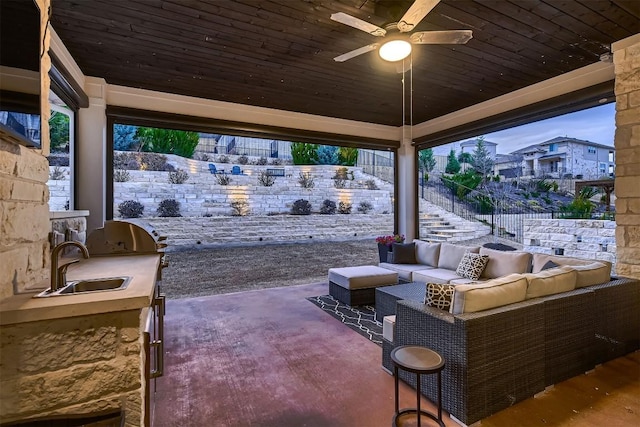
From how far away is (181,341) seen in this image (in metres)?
3.10

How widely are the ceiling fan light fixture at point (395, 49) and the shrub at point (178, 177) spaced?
6042 mm

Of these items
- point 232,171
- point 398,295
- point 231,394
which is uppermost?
point 232,171

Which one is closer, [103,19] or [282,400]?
[282,400]

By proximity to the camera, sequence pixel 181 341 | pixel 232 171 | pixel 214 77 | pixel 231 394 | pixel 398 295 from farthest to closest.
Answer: pixel 232 171 < pixel 214 77 < pixel 398 295 < pixel 181 341 < pixel 231 394

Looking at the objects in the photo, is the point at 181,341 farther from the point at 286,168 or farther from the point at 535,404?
the point at 286,168

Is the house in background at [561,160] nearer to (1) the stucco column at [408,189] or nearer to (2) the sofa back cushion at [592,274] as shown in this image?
(2) the sofa back cushion at [592,274]

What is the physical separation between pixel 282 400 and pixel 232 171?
6.84 meters

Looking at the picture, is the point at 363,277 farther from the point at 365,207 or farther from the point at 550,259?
the point at 365,207

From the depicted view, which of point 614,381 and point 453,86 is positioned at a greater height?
point 453,86

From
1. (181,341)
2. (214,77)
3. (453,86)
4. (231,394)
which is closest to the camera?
(231,394)

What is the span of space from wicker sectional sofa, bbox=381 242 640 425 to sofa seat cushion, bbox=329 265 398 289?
1620 millimetres

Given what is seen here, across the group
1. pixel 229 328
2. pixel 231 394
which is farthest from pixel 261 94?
pixel 231 394

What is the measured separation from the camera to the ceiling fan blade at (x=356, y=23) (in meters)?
2.17

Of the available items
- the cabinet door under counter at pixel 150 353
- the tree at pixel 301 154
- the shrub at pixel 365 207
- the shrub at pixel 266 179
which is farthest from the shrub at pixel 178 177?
the cabinet door under counter at pixel 150 353
